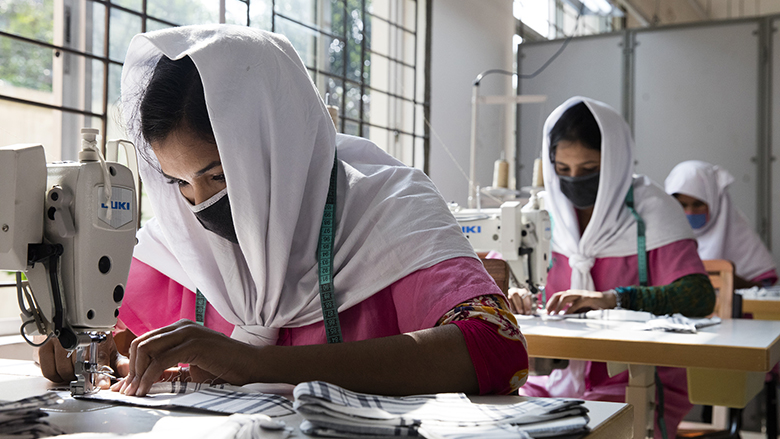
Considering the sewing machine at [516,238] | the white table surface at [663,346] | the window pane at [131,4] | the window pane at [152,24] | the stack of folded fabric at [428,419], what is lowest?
the white table surface at [663,346]

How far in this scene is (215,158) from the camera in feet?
4.29

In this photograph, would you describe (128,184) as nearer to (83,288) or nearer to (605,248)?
(83,288)

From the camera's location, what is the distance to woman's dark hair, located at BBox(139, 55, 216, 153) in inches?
A: 50.9

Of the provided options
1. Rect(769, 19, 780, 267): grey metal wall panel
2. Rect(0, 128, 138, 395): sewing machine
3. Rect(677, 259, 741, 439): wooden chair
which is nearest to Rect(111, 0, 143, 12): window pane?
Rect(0, 128, 138, 395): sewing machine

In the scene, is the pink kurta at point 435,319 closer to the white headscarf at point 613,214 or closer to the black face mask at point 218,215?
the black face mask at point 218,215

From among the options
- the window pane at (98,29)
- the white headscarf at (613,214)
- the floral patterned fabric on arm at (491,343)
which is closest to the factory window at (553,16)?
the white headscarf at (613,214)

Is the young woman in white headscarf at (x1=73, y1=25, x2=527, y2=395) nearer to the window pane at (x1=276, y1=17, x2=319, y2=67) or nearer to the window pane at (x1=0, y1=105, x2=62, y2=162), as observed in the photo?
the window pane at (x1=0, y1=105, x2=62, y2=162)

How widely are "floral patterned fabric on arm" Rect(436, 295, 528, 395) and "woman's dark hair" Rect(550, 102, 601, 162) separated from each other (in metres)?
1.96

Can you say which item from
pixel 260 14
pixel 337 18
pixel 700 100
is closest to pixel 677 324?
pixel 260 14

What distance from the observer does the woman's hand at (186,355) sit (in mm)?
1050

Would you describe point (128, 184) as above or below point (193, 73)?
below

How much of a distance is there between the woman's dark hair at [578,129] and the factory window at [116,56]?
1012 millimetres

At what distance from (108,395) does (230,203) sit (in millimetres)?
366

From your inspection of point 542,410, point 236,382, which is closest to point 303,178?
point 236,382
